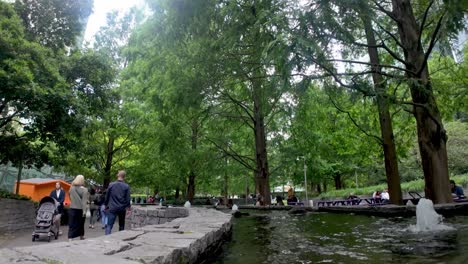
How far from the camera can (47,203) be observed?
1002 centimetres

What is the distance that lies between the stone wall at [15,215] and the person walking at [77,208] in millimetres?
5722

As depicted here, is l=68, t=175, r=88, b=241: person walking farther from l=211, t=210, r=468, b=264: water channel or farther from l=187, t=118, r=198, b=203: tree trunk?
l=187, t=118, r=198, b=203: tree trunk

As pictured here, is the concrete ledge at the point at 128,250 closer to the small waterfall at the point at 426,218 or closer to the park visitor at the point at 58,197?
the small waterfall at the point at 426,218

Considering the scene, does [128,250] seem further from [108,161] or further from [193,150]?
[108,161]

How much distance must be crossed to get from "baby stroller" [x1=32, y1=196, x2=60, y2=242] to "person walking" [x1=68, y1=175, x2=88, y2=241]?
8.65 ft

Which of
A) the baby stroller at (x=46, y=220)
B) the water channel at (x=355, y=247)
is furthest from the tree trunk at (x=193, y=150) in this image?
the water channel at (x=355, y=247)

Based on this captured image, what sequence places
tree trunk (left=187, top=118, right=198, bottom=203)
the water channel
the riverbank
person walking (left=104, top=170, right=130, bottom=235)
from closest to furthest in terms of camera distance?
the water channel
person walking (left=104, top=170, right=130, bottom=235)
the riverbank
tree trunk (left=187, top=118, right=198, bottom=203)

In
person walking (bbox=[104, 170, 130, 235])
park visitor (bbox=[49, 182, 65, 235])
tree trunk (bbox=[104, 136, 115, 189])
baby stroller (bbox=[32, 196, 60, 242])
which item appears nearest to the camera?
person walking (bbox=[104, 170, 130, 235])

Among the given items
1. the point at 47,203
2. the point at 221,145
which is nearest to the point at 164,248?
the point at 47,203

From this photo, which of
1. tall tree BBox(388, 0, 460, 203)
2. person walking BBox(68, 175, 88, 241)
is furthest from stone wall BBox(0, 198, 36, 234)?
tall tree BBox(388, 0, 460, 203)

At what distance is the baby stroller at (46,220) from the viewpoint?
9.68 m

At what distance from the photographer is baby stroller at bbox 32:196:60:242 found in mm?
9680

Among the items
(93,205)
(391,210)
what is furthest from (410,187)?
(93,205)

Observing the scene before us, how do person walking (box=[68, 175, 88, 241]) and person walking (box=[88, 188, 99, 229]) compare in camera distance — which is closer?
person walking (box=[68, 175, 88, 241])
